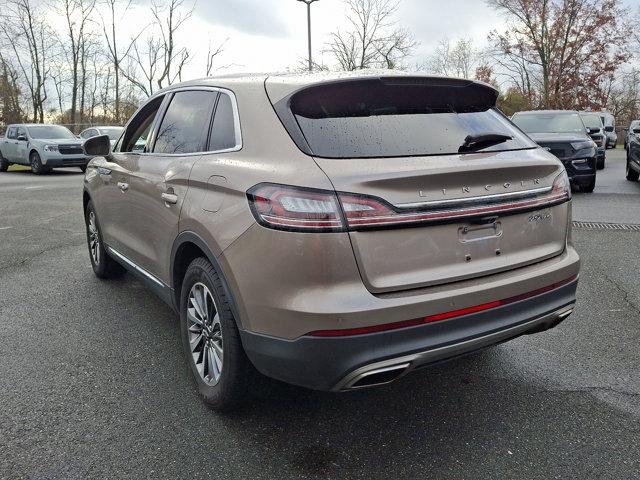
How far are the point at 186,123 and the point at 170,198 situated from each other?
1.80 feet

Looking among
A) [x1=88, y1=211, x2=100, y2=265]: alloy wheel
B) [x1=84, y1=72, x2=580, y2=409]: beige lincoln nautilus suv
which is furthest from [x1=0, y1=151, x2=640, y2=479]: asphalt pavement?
[x1=88, y1=211, x2=100, y2=265]: alloy wheel

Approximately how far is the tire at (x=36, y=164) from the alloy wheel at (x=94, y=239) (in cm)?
1487

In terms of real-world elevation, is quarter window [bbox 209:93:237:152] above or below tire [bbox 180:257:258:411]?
above

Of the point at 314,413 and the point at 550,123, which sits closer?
the point at 314,413

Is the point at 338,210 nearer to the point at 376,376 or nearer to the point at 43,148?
the point at 376,376

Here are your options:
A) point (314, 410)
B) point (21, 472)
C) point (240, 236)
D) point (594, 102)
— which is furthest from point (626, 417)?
point (594, 102)

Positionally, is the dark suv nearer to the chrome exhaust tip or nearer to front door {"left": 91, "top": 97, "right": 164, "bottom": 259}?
front door {"left": 91, "top": 97, "right": 164, "bottom": 259}

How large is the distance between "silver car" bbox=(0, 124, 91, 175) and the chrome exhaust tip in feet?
59.5

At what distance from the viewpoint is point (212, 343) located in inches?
112

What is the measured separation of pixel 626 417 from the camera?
273 centimetres

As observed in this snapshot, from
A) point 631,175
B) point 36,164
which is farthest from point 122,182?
point 36,164

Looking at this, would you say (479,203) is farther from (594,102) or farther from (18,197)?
(594,102)

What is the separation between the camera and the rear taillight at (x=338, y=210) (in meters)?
2.14

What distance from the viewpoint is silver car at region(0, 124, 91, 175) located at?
18203 mm
